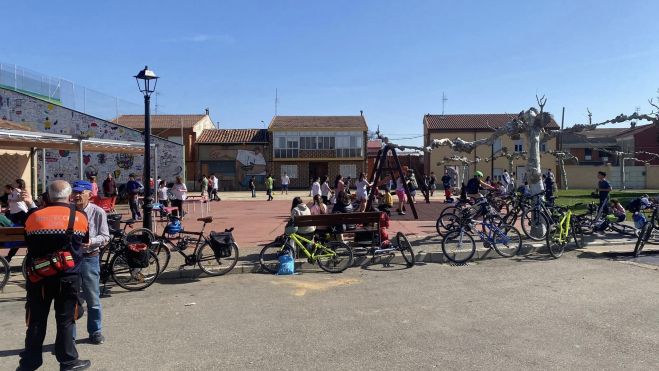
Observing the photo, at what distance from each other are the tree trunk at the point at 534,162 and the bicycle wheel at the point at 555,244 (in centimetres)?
165

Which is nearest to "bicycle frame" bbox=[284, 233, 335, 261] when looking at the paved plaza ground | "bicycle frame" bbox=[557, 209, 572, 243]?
the paved plaza ground

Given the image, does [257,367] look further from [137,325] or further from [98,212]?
[98,212]

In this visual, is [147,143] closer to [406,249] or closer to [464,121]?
[406,249]

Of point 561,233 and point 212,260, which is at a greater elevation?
point 561,233

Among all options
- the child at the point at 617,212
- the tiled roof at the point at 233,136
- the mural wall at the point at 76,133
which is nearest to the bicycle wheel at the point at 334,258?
the child at the point at 617,212

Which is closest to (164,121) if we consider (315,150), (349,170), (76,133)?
(315,150)

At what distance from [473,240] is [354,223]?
87.9 inches

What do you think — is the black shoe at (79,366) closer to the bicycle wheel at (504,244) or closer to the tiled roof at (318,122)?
the bicycle wheel at (504,244)

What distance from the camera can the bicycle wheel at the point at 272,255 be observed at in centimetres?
859

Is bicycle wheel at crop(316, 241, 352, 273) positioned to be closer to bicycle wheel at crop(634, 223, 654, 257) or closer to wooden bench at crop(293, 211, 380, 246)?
wooden bench at crop(293, 211, 380, 246)

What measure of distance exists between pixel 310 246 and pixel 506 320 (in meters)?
3.88

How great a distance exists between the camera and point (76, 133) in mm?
23688

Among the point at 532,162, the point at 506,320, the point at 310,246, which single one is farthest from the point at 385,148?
the point at 506,320

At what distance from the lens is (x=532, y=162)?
11422 mm
